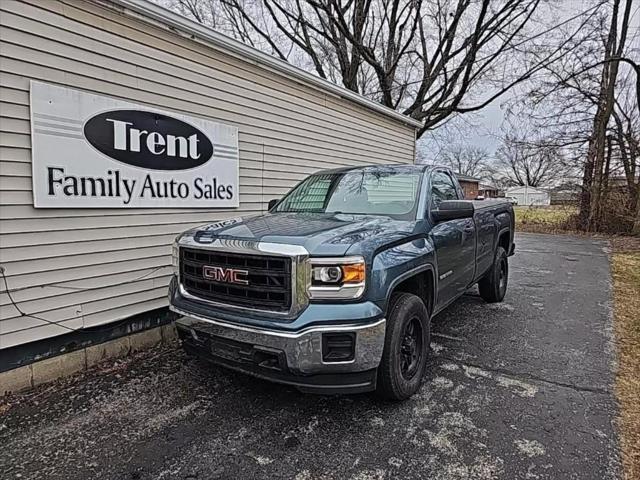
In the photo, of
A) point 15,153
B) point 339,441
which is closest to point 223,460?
point 339,441

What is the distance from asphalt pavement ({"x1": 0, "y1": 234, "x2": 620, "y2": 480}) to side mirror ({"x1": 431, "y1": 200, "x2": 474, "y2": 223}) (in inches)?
53.1

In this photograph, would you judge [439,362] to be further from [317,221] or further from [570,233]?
[570,233]

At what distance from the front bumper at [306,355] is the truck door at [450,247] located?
1.28 meters

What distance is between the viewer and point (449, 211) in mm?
3564

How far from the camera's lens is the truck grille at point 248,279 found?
8.63 feet

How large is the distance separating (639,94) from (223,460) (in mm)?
19491

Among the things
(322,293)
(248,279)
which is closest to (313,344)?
(322,293)

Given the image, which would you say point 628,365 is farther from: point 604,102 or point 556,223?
point 556,223

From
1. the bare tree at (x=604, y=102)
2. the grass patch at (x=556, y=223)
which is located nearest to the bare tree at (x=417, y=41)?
the bare tree at (x=604, y=102)

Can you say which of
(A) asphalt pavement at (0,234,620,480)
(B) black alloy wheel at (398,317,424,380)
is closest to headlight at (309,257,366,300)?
(B) black alloy wheel at (398,317,424,380)

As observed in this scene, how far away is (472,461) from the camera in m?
2.45

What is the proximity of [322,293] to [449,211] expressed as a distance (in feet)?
5.07

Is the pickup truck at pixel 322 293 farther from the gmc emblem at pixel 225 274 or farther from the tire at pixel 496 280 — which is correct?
the tire at pixel 496 280

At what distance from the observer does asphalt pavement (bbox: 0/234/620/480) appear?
240 cm
